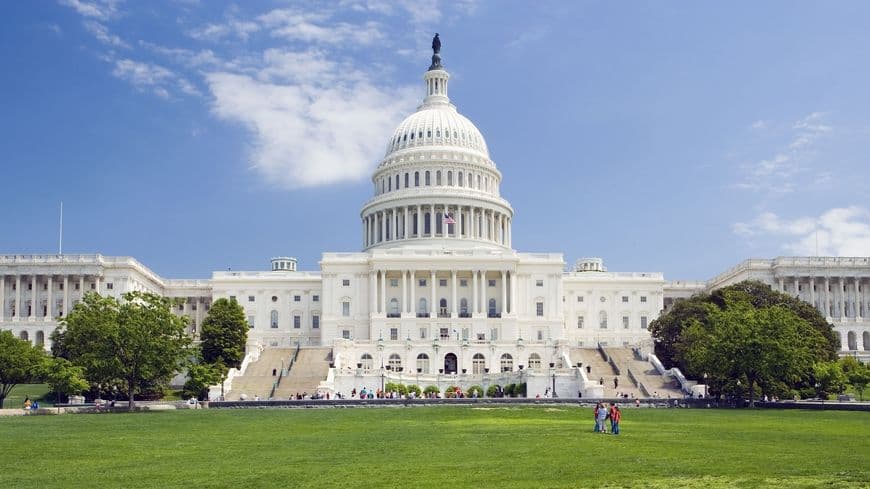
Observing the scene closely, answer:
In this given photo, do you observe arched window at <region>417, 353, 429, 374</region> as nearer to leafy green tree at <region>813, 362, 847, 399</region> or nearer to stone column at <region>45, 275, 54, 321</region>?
leafy green tree at <region>813, 362, 847, 399</region>

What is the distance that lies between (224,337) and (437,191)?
4819 centimetres

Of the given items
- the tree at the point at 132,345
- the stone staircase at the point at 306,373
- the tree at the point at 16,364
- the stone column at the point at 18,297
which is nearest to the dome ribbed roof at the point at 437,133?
the stone staircase at the point at 306,373

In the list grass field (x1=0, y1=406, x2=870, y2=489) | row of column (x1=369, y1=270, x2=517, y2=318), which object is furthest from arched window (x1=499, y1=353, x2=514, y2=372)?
grass field (x1=0, y1=406, x2=870, y2=489)

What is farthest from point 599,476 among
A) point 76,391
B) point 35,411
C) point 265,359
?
point 265,359

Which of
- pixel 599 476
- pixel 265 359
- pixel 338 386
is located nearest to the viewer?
pixel 599 476

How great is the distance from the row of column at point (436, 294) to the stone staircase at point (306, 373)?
704 inches

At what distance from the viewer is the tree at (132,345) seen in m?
74.6

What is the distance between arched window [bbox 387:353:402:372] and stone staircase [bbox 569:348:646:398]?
61.6ft

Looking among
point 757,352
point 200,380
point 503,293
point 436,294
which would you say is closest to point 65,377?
point 200,380

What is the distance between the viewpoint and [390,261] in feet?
429

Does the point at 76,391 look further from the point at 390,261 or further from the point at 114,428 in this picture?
the point at 390,261

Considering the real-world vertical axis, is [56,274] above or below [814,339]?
above

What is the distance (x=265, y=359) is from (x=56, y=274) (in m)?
42.2

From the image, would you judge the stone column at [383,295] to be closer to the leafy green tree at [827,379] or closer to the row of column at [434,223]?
the row of column at [434,223]
